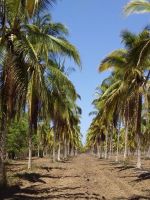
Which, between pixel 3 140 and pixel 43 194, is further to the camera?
pixel 3 140

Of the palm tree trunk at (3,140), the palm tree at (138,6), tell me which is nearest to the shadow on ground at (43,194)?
the palm tree trunk at (3,140)

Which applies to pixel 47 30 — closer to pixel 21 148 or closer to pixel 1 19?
pixel 1 19

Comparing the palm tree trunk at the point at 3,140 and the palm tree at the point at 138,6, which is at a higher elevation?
the palm tree at the point at 138,6

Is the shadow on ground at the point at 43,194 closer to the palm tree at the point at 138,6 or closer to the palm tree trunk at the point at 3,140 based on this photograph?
the palm tree trunk at the point at 3,140

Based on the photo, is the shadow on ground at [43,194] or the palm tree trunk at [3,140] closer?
the shadow on ground at [43,194]

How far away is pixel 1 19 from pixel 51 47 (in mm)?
2364

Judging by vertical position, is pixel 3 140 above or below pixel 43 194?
above

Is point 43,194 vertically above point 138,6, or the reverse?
point 138,6

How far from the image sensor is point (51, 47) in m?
17.2

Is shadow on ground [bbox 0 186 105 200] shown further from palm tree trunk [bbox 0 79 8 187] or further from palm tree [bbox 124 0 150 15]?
palm tree [bbox 124 0 150 15]

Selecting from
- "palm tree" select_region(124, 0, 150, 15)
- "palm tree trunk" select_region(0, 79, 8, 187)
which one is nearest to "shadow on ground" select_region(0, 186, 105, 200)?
"palm tree trunk" select_region(0, 79, 8, 187)

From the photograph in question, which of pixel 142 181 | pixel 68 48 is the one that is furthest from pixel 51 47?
pixel 142 181

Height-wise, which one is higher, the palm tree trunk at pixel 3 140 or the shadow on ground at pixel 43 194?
the palm tree trunk at pixel 3 140

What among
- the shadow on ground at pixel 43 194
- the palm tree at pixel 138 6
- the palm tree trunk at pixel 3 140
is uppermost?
the palm tree at pixel 138 6
